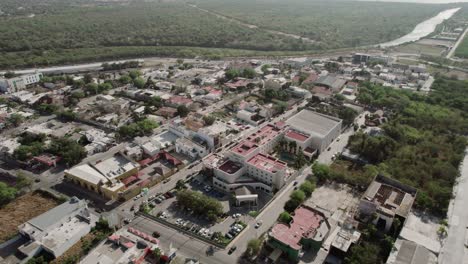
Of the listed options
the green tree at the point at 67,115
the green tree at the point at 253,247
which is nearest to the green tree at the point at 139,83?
the green tree at the point at 67,115

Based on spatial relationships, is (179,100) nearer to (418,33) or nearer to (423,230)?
(423,230)

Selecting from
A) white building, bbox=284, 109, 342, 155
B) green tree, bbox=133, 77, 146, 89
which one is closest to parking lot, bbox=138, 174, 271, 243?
white building, bbox=284, 109, 342, 155

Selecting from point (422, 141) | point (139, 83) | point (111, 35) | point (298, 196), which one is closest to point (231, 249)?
point (298, 196)

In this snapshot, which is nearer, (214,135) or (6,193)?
(6,193)

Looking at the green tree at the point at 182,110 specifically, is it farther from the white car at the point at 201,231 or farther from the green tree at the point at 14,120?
the white car at the point at 201,231

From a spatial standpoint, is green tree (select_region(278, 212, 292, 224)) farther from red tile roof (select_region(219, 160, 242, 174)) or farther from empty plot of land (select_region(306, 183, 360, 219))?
red tile roof (select_region(219, 160, 242, 174))

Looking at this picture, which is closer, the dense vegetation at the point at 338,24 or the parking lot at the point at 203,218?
the parking lot at the point at 203,218

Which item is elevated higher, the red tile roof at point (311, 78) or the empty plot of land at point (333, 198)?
the red tile roof at point (311, 78)
